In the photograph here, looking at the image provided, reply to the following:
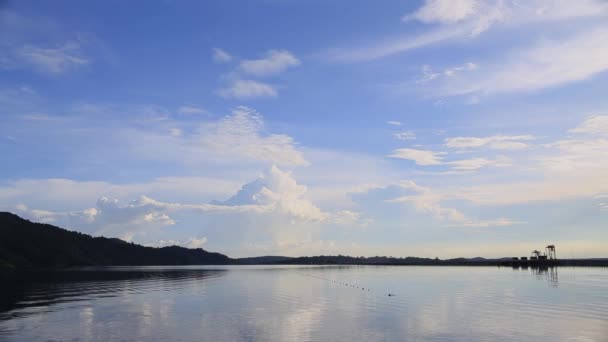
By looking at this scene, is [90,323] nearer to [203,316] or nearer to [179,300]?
[203,316]

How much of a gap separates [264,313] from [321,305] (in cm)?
1051

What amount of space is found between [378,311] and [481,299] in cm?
2025

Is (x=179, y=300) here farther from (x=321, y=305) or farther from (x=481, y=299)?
(x=481, y=299)

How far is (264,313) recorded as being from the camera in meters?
51.5

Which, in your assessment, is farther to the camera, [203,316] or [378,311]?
[378,311]

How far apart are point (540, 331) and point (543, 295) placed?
34.3 meters

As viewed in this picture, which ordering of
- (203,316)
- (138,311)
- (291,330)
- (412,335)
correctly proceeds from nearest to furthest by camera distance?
(412,335), (291,330), (203,316), (138,311)

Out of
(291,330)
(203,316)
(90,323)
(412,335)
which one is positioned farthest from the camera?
(203,316)

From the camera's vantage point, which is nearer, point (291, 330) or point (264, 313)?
point (291, 330)

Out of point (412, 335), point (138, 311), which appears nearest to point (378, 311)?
point (412, 335)

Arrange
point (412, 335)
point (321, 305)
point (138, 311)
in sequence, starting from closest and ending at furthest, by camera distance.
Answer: point (412, 335) < point (138, 311) < point (321, 305)

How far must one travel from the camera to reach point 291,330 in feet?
133

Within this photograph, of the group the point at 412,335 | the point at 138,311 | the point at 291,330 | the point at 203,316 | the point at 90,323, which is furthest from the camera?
the point at 138,311

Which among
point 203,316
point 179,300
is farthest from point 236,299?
point 203,316
